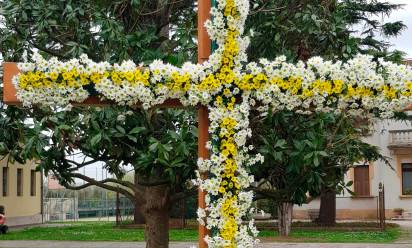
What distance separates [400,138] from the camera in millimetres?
32469

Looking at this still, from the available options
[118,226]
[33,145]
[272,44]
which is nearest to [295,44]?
[272,44]

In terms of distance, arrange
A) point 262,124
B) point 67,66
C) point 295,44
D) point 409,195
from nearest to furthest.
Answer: point 67,66 → point 262,124 → point 295,44 → point 409,195

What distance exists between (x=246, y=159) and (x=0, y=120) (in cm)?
268

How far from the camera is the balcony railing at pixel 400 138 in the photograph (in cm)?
3209

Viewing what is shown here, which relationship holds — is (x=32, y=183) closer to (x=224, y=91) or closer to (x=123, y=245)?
(x=123, y=245)

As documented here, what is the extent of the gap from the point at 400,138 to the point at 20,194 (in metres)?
18.4

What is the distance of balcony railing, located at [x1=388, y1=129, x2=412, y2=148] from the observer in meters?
32.1

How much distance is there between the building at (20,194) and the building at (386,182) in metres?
12.7

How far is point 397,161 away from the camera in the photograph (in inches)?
1292

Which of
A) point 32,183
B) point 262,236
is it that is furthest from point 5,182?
point 262,236

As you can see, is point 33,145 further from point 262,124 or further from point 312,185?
point 312,185

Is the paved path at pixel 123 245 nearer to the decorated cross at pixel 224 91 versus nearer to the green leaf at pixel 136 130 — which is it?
the green leaf at pixel 136 130

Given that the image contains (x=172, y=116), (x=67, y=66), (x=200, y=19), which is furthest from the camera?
(x=172, y=116)

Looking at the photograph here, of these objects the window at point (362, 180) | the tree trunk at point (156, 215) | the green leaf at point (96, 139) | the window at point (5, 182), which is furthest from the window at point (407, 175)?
the green leaf at point (96, 139)
